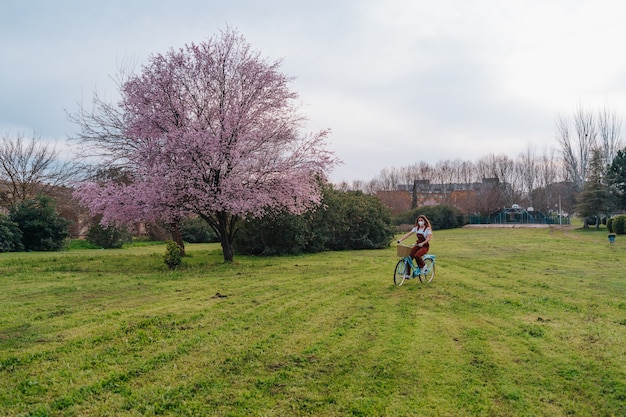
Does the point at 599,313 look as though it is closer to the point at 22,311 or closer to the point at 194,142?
the point at 22,311

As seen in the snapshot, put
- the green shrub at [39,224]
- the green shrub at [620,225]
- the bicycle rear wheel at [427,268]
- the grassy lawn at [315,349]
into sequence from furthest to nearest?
the green shrub at [620,225] < the green shrub at [39,224] < the bicycle rear wheel at [427,268] < the grassy lawn at [315,349]

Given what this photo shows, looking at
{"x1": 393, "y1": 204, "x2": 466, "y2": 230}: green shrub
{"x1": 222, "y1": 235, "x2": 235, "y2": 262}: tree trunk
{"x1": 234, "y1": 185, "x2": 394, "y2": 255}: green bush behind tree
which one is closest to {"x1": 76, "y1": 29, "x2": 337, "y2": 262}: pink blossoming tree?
{"x1": 222, "y1": 235, "x2": 235, "y2": 262}: tree trunk

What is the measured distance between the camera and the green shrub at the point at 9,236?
60.1 ft

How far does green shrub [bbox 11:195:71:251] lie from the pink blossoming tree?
6502 mm

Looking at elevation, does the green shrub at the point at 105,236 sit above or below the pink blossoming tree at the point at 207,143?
below

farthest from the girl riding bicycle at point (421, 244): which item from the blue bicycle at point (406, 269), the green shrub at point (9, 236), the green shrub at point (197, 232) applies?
the green shrub at point (197, 232)

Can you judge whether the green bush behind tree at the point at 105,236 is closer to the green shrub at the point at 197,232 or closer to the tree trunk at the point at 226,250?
the green shrub at the point at 197,232

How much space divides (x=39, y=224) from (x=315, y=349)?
19347 mm

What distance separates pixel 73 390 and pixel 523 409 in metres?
4.07

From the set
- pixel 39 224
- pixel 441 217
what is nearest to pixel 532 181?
pixel 441 217

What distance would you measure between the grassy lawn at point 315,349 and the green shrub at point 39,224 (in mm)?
11517

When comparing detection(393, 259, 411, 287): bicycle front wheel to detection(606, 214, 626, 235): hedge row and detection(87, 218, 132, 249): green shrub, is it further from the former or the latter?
detection(606, 214, 626, 235): hedge row

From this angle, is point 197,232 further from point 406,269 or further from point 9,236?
point 406,269

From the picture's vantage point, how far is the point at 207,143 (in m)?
13.7
